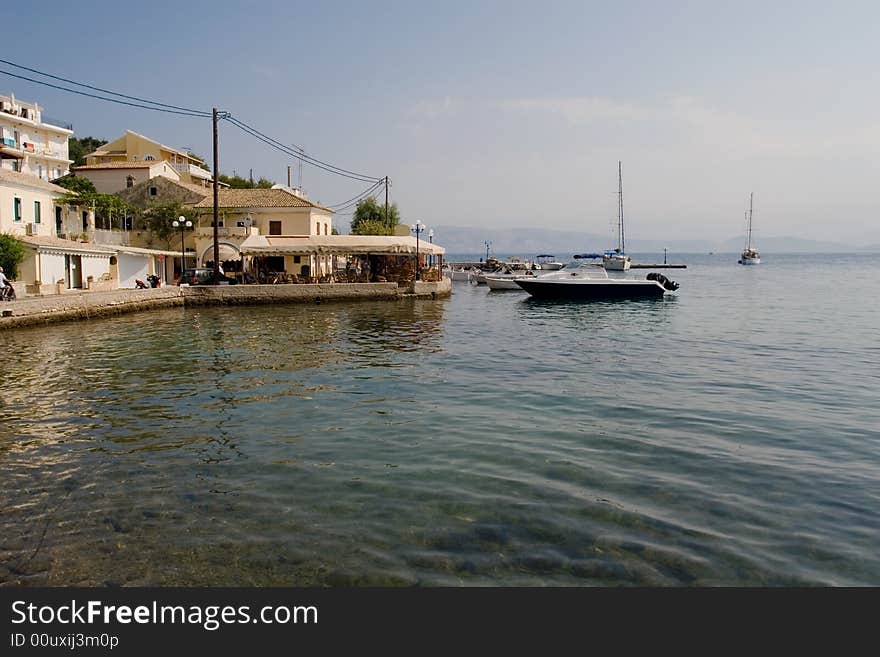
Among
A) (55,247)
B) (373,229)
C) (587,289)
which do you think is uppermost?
(373,229)

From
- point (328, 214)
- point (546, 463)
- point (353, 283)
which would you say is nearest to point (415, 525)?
point (546, 463)

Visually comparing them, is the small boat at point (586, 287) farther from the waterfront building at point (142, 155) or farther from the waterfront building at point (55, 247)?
the waterfront building at point (142, 155)

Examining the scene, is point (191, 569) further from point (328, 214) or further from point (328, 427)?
point (328, 214)

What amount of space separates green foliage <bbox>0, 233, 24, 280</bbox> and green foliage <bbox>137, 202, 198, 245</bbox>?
19.9 meters

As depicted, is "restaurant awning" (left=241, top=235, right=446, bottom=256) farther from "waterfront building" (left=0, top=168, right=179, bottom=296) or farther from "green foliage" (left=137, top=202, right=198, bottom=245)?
"green foliage" (left=137, top=202, right=198, bottom=245)

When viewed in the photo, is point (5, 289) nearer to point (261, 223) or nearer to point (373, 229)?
point (261, 223)

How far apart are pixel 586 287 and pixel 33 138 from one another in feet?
171

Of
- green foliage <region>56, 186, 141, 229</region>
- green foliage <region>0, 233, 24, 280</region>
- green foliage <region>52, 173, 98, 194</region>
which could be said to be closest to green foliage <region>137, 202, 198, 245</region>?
green foliage <region>56, 186, 141, 229</region>

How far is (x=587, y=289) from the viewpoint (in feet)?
141

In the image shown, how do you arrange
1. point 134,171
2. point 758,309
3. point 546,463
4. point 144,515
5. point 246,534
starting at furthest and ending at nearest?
point 134,171
point 758,309
point 546,463
point 144,515
point 246,534

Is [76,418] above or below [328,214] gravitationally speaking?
below

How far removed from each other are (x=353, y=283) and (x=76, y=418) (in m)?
30.1

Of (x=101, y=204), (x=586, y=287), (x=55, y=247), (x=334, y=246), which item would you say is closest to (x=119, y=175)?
(x=101, y=204)

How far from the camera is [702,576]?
6.12m
